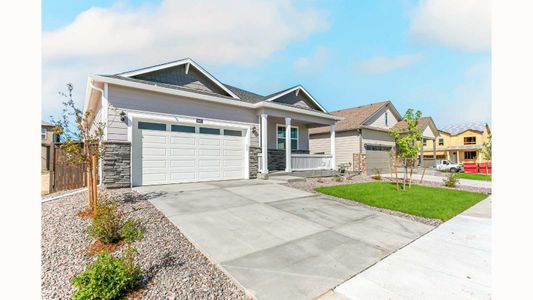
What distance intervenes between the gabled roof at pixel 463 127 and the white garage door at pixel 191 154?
39754 millimetres

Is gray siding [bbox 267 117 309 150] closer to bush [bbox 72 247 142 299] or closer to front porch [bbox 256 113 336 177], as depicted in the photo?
front porch [bbox 256 113 336 177]

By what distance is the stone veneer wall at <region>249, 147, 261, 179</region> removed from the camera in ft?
34.8

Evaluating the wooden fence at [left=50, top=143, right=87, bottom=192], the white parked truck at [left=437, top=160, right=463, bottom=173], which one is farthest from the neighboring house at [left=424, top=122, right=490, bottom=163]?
the wooden fence at [left=50, top=143, right=87, bottom=192]

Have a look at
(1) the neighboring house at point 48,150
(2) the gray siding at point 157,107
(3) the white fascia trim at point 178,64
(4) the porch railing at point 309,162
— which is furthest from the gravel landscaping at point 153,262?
(4) the porch railing at point 309,162

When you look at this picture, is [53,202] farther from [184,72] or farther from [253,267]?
[184,72]

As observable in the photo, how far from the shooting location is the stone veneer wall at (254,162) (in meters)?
10.6

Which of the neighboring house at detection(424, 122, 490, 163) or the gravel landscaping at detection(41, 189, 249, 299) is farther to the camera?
the neighboring house at detection(424, 122, 490, 163)

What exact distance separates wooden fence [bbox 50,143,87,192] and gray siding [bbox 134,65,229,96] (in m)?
4.06

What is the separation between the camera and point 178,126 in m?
8.78

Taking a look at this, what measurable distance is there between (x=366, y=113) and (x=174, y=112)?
15813 mm

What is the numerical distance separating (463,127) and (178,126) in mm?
43937

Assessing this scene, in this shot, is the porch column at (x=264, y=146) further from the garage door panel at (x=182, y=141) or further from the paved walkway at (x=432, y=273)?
the paved walkway at (x=432, y=273)

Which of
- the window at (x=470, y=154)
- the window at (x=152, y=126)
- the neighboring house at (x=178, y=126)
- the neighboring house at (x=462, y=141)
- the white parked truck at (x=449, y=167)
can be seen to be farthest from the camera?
the window at (x=470, y=154)

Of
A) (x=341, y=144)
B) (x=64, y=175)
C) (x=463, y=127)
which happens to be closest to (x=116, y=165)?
(x=64, y=175)
